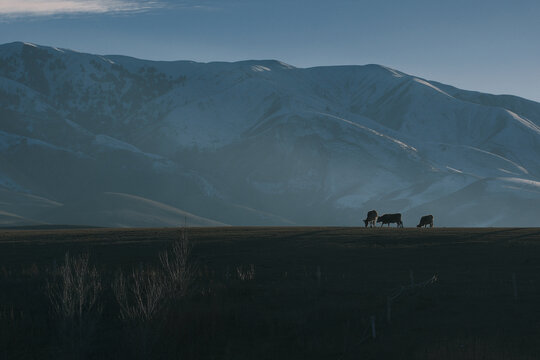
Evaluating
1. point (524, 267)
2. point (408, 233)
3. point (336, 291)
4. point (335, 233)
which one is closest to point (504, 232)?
point (408, 233)

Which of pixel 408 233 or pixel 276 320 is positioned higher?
pixel 408 233

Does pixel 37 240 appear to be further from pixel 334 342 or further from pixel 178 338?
pixel 334 342

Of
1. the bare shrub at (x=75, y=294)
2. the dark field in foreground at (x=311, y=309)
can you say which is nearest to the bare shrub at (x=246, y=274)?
the dark field in foreground at (x=311, y=309)

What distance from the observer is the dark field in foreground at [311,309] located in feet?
109

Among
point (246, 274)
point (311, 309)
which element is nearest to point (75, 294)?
point (311, 309)

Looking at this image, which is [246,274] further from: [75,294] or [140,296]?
[75,294]

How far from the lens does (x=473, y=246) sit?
222 ft

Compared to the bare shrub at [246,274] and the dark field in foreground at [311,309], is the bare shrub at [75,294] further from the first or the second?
the bare shrub at [246,274]

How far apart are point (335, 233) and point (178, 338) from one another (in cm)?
4908

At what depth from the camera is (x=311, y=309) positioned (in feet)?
129

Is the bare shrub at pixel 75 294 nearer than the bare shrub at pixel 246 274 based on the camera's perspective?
Yes

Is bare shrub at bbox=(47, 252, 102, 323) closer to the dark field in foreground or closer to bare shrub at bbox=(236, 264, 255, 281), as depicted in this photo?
the dark field in foreground

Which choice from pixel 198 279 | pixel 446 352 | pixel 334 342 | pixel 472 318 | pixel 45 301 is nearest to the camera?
pixel 446 352

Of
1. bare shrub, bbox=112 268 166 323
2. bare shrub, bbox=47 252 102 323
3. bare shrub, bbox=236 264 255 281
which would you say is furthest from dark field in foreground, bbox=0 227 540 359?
bare shrub, bbox=47 252 102 323
